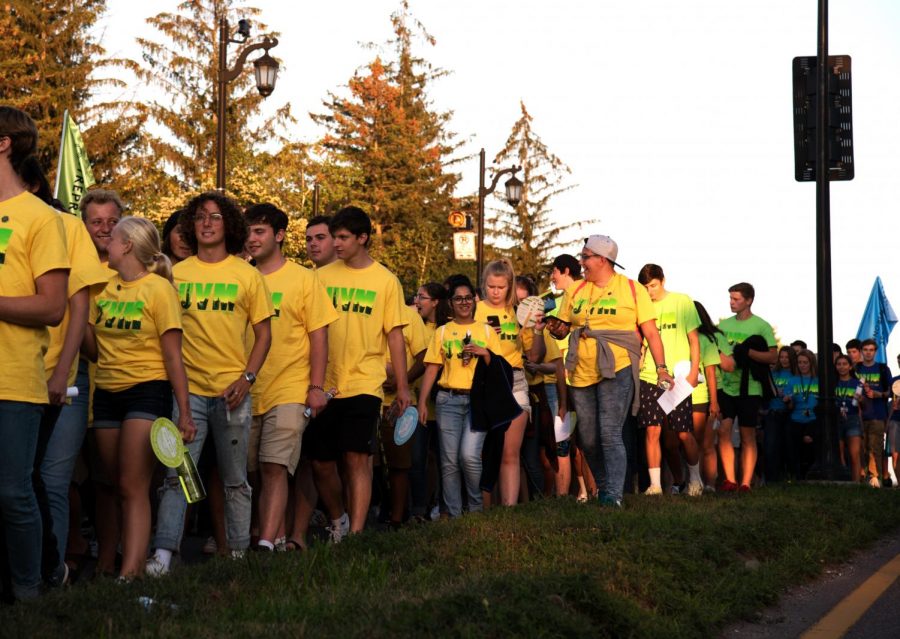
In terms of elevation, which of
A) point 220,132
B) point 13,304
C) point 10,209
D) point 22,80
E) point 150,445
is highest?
point 22,80

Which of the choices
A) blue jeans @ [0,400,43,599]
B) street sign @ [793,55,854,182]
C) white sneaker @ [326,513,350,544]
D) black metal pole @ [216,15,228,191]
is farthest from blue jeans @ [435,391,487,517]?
black metal pole @ [216,15,228,191]

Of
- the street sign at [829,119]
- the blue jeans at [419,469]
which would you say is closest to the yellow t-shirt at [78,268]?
the blue jeans at [419,469]

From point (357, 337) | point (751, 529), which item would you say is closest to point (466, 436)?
point (357, 337)

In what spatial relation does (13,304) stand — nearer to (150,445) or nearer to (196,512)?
(150,445)

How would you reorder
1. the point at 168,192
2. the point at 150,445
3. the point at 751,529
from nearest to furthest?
the point at 150,445 → the point at 751,529 → the point at 168,192

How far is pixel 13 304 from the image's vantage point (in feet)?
18.9

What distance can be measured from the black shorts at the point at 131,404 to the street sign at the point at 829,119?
11816 millimetres

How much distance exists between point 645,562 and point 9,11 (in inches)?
1684

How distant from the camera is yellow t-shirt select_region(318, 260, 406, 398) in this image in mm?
9398

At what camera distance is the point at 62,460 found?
23.3 ft

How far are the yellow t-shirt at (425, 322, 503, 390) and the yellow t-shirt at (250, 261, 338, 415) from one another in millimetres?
2158

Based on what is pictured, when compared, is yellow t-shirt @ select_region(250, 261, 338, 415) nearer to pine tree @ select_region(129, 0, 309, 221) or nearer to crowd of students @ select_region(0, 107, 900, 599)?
crowd of students @ select_region(0, 107, 900, 599)

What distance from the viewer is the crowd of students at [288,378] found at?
240 inches

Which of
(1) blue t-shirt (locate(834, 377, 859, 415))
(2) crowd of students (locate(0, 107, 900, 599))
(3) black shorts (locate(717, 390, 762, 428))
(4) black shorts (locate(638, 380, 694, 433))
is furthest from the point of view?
(1) blue t-shirt (locate(834, 377, 859, 415))
